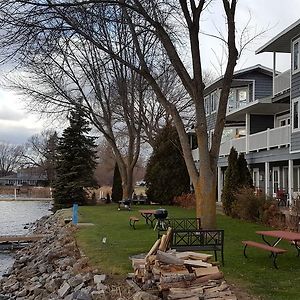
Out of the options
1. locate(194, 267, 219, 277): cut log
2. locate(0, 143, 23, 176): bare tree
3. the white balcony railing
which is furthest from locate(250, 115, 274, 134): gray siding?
locate(0, 143, 23, 176): bare tree

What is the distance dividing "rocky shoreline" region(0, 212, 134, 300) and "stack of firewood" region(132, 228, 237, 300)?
56cm

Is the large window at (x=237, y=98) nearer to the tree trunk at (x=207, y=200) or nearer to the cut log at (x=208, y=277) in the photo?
the tree trunk at (x=207, y=200)

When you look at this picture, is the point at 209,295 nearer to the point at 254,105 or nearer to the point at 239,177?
the point at 239,177

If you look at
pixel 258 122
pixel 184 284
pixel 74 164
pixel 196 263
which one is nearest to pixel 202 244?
pixel 196 263

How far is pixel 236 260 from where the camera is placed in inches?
451

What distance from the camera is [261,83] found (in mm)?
33688

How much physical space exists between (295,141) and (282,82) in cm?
517

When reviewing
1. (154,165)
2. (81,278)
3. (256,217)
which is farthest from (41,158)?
(81,278)

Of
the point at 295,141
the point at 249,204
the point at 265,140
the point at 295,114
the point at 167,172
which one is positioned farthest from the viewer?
the point at 167,172

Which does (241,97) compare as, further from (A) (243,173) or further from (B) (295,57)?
(B) (295,57)

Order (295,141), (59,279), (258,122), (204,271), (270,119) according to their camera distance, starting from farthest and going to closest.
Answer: (270,119), (258,122), (295,141), (59,279), (204,271)

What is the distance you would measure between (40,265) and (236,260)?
20.8ft

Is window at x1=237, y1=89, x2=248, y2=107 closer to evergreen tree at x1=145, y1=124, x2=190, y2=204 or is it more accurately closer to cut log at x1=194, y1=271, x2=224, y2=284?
evergreen tree at x1=145, y1=124, x2=190, y2=204

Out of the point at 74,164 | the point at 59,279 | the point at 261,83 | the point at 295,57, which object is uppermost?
the point at 261,83
